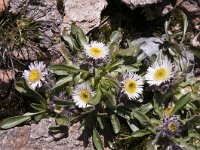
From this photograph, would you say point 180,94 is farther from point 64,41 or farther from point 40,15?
point 40,15

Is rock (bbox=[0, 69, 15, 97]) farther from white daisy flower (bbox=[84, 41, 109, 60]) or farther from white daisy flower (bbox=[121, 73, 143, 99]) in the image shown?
white daisy flower (bbox=[121, 73, 143, 99])

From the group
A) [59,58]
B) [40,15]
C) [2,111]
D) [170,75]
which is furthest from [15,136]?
[170,75]

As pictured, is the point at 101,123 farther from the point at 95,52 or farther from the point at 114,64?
the point at 95,52

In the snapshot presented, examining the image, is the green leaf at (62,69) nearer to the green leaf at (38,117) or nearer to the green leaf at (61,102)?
the green leaf at (61,102)

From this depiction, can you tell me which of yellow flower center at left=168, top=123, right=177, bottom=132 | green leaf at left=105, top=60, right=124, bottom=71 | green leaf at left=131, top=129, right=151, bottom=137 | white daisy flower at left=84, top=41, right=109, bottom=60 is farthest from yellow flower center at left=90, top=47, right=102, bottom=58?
yellow flower center at left=168, top=123, right=177, bottom=132

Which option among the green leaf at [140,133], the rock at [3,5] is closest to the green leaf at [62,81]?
the green leaf at [140,133]
